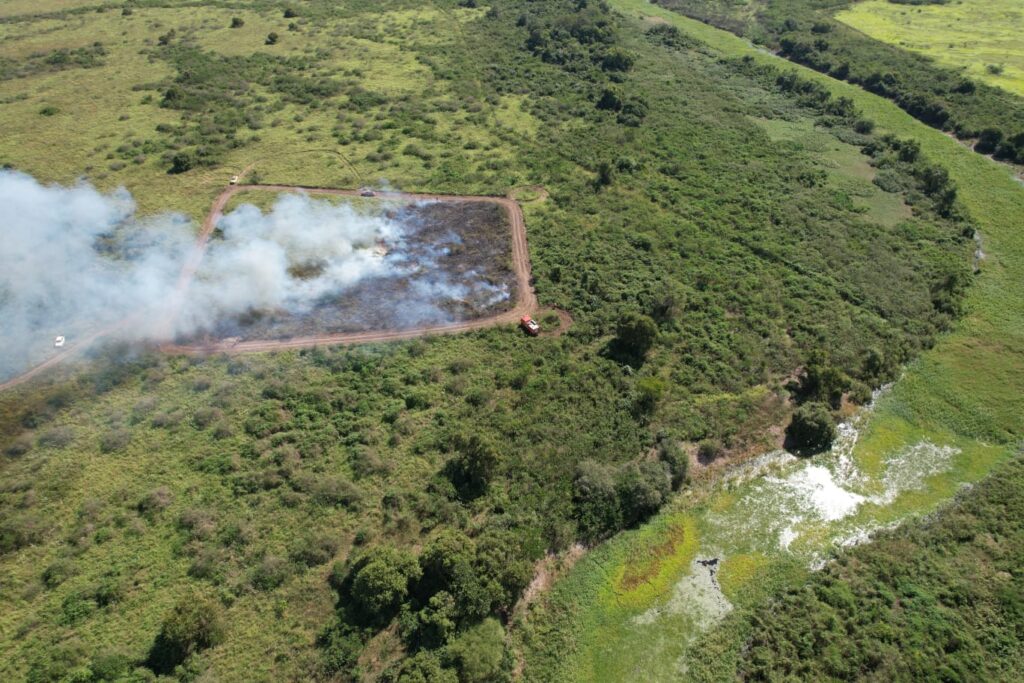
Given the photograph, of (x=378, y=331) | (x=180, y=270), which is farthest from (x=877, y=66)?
A: (x=180, y=270)

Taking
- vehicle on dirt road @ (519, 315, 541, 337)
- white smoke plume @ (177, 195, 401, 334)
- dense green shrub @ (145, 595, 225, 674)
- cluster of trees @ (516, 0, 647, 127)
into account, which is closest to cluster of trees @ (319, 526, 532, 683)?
dense green shrub @ (145, 595, 225, 674)

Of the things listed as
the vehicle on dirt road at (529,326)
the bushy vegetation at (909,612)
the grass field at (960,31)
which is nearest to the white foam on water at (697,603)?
the bushy vegetation at (909,612)

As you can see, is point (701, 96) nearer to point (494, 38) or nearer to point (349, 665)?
point (494, 38)

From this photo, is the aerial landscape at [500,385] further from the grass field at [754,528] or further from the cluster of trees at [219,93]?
the cluster of trees at [219,93]

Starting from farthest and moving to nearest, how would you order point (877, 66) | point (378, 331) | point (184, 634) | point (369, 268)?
point (877, 66), point (369, 268), point (378, 331), point (184, 634)

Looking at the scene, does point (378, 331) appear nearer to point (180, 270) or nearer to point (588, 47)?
point (180, 270)

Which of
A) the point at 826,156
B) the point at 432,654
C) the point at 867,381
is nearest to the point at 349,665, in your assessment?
the point at 432,654
